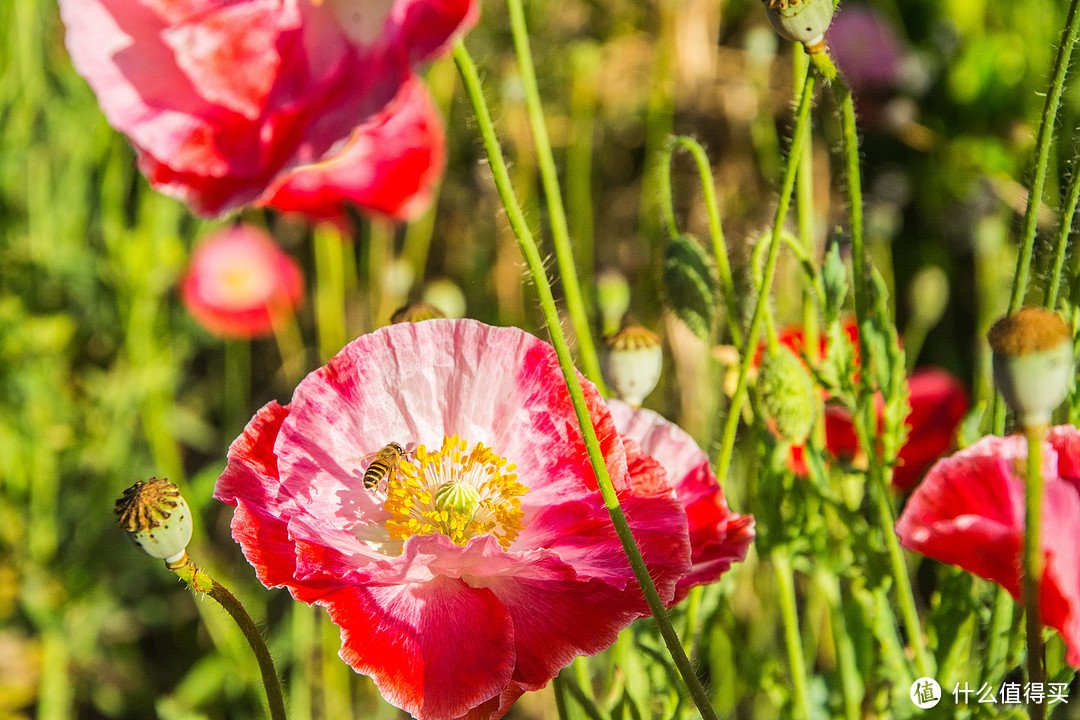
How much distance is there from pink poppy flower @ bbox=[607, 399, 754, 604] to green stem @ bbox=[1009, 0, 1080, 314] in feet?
0.49

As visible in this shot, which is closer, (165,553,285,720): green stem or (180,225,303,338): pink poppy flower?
(165,553,285,720): green stem

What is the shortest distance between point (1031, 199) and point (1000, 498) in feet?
0.42

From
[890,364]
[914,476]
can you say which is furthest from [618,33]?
[890,364]

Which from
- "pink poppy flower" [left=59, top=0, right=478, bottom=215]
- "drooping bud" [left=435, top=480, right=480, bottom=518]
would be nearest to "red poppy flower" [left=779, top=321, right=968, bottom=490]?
"drooping bud" [left=435, top=480, right=480, bottom=518]

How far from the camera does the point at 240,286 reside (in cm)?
131

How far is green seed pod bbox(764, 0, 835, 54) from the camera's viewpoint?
360 millimetres

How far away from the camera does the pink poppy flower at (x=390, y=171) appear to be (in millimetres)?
913

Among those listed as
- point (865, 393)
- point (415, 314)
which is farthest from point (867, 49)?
point (415, 314)

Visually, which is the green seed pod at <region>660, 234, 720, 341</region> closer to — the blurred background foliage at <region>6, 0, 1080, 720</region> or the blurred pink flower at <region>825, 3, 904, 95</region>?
the blurred background foliage at <region>6, 0, 1080, 720</region>

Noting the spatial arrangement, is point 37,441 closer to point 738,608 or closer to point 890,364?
point 738,608

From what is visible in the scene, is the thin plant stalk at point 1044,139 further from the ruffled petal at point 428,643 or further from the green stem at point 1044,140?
the ruffled petal at point 428,643

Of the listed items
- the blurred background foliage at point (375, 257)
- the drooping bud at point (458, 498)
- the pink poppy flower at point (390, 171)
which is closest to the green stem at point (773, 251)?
the drooping bud at point (458, 498)

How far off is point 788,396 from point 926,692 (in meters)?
0.16

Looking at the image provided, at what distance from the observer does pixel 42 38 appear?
1.32m
